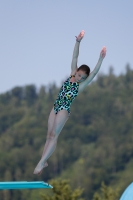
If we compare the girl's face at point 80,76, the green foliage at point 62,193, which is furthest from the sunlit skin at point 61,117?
the green foliage at point 62,193

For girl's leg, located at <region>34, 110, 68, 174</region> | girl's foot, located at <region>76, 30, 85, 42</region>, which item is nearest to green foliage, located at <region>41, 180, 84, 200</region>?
girl's leg, located at <region>34, 110, 68, 174</region>

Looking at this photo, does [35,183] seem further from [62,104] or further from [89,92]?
[89,92]

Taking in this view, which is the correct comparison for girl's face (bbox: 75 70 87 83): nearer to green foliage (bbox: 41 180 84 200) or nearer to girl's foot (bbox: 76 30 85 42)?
girl's foot (bbox: 76 30 85 42)

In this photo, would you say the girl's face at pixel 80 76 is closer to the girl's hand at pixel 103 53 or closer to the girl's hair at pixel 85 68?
the girl's hair at pixel 85 68

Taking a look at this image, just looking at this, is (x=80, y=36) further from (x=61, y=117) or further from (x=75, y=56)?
(x=61, y=117)

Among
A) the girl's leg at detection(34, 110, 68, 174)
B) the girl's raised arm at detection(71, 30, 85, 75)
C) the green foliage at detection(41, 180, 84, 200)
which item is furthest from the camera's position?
the green foliage at detection(41, 180, 84, 200)

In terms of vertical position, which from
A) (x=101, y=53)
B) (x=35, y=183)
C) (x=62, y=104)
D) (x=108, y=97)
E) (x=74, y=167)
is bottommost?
(x=35, y=183)

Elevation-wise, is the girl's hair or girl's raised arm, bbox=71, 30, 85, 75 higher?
girl's raised arm, bbox=71, 30, 85, 75

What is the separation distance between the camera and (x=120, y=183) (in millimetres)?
72750

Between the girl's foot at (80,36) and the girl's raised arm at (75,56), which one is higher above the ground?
the girl's foot at (80,36)

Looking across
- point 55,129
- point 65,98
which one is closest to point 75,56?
point 65,98

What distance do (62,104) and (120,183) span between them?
63.4 metres

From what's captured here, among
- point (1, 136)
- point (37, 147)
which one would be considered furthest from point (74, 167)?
point (1, 136)

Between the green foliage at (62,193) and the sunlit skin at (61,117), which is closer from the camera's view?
the sunlit skin at (61,117)
